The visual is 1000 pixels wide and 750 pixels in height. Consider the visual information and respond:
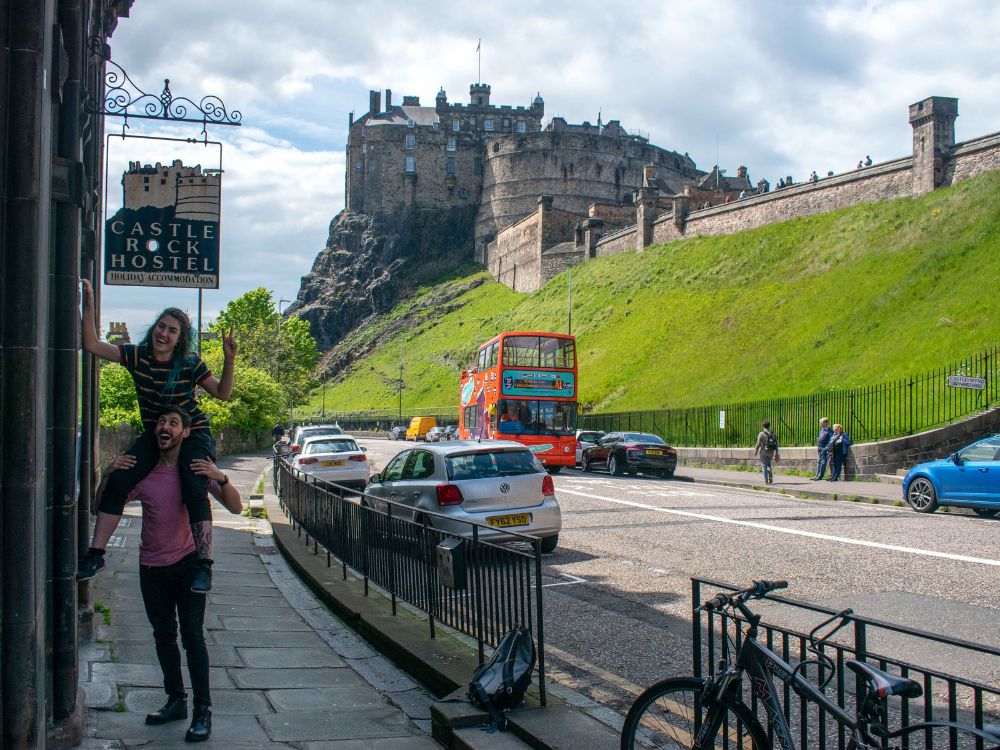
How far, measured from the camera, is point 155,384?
18.1ft

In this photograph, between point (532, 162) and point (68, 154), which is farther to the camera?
point (532, 162)

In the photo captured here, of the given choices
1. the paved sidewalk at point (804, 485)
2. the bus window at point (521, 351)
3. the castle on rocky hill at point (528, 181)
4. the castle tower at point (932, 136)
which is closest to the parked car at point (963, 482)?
the paved sidewalk at point (804, 485)

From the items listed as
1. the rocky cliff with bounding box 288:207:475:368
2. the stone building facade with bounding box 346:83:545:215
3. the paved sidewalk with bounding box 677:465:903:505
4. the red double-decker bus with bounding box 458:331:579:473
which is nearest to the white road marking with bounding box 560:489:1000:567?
the paved sidewalk with bounding box 677:465:903:505

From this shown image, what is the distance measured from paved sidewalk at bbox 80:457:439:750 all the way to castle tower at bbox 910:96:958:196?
41145 mm

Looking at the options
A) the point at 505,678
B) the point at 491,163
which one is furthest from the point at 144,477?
the point at 491,163

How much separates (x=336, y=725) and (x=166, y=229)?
21.7 feet

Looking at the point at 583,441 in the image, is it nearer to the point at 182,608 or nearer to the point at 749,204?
the point at 182,608

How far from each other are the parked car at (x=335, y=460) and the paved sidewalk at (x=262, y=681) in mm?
14299

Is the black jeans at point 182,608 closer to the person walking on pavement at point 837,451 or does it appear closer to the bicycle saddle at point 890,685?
the bicycle saddle at point 890,685

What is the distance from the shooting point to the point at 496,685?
5270 millimetres

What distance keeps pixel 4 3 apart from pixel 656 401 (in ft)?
131

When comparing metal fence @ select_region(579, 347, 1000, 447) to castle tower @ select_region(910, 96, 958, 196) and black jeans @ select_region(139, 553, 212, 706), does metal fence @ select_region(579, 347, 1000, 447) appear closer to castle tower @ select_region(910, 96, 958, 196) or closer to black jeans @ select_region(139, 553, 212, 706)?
castle tower @ select_region(910, 96, 958, 196)

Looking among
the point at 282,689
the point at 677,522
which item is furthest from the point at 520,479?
the point at 282,689

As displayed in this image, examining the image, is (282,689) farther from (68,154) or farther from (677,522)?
(677,522)
